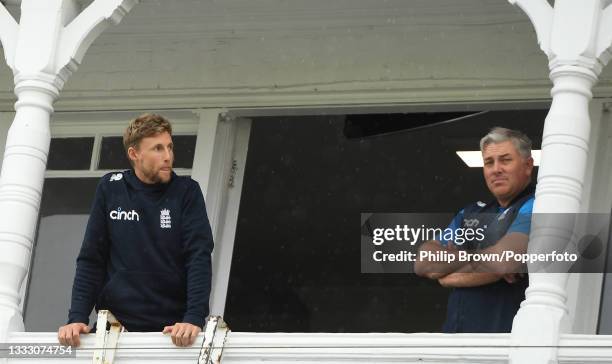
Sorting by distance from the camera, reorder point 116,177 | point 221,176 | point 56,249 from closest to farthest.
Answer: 1. point 116,177
2. point 221,176
3. point 56,249

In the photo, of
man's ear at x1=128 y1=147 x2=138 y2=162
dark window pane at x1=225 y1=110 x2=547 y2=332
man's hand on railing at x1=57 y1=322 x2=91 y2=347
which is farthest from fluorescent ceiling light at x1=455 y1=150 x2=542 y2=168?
man's hand on railing at x1=57 y1=322 x2=91 y2=347

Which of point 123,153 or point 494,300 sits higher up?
point 123,153

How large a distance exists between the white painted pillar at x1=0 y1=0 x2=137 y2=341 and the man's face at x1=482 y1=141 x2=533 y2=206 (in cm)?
234

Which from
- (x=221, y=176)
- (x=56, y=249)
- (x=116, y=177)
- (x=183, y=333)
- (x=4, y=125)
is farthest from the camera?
(x=4, y=125)

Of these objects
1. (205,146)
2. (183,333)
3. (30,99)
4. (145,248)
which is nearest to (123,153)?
(205,146)

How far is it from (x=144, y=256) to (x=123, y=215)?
253 mm

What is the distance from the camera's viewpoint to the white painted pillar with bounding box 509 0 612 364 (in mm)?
7660

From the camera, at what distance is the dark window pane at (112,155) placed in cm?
1091

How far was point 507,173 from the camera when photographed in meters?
8.41

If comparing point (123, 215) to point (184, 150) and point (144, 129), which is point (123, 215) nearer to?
point (144, 129)

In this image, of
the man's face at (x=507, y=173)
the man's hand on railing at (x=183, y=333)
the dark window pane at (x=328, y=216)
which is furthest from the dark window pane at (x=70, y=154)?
the man's face at (x=507, y=173)

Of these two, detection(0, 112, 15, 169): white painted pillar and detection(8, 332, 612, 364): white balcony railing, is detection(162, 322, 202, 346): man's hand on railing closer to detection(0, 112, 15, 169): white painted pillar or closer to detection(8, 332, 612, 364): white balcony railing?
detection(8, 332, 612, 364): white balcony railing

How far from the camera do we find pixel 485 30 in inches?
404

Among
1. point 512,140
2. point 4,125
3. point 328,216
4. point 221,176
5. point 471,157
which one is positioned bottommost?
point 512,140
